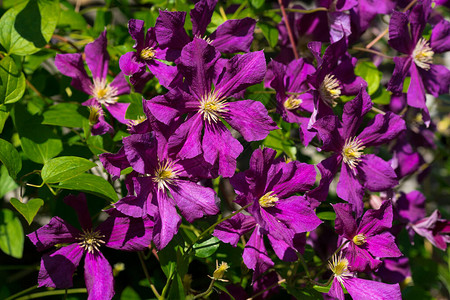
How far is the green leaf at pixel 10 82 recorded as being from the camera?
A: 833 millimetres

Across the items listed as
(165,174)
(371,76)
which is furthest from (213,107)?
(371,76)

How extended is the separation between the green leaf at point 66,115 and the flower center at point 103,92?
4 centimetres

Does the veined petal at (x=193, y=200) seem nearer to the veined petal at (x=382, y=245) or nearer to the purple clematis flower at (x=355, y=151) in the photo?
the purple clematis flower at (x=355, y=151)

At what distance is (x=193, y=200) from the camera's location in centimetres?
76

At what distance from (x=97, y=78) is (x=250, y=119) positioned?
369mm

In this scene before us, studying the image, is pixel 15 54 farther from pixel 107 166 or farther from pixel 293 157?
pixel 293 157

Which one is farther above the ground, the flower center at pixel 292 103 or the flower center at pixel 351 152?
the flower center at pixel 292 103

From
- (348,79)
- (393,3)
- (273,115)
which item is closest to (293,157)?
(273,115)

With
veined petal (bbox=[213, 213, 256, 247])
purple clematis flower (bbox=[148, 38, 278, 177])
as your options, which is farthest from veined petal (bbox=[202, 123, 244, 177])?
veined petal (bbox=[213, 213, 256, 247])

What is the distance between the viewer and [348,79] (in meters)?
0.96

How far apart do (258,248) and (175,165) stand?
8.6 inches

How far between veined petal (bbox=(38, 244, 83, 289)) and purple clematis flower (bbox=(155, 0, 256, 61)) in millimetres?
386

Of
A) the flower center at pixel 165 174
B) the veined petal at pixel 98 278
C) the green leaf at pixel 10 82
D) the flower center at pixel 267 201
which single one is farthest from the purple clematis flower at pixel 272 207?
the green leaf at pixel 10 82

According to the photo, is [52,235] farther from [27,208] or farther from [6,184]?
[6,184]
